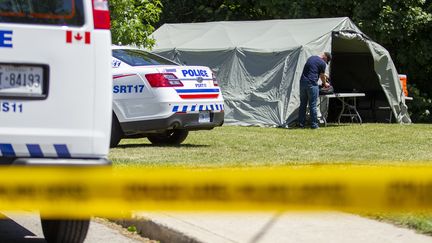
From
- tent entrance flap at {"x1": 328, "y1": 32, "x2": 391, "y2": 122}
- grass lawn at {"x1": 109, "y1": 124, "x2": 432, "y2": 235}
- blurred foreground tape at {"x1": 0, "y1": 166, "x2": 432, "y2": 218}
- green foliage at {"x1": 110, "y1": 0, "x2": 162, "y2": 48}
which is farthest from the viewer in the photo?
tent entrance flap at {"x1": 328, "y1": 32, "x2": 391, "y2": 122}

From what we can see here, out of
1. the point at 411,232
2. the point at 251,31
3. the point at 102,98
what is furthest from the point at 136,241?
the point at 251,31

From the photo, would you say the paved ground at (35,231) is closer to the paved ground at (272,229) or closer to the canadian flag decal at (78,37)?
the paved ground at (272,229)

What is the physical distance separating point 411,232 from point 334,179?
8.67 ft

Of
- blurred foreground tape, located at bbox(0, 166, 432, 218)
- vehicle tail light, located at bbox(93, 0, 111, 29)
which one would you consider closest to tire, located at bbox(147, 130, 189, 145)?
vehicle tail light, located at bbox(93, 0, 111, 29)

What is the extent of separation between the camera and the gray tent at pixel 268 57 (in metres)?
19.5

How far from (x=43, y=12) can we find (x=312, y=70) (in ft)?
42.6

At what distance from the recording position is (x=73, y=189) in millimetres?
4453

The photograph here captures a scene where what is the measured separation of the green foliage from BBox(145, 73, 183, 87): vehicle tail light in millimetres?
6784

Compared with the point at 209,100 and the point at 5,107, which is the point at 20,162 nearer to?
the point at 5,107

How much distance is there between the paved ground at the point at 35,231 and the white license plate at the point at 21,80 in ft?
5.47

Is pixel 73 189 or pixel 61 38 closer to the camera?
pixel 73 189

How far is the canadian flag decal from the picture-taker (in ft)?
18.3

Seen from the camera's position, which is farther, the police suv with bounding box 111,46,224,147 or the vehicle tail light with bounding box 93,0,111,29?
the police suv with bounding box 111,46,224,147

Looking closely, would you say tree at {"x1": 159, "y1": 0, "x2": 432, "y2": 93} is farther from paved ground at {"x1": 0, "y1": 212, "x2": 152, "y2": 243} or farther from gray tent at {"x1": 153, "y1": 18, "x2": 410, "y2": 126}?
paved ground at {"x1": 0, "y1": 212, "x2": 152, "y2": 243}
